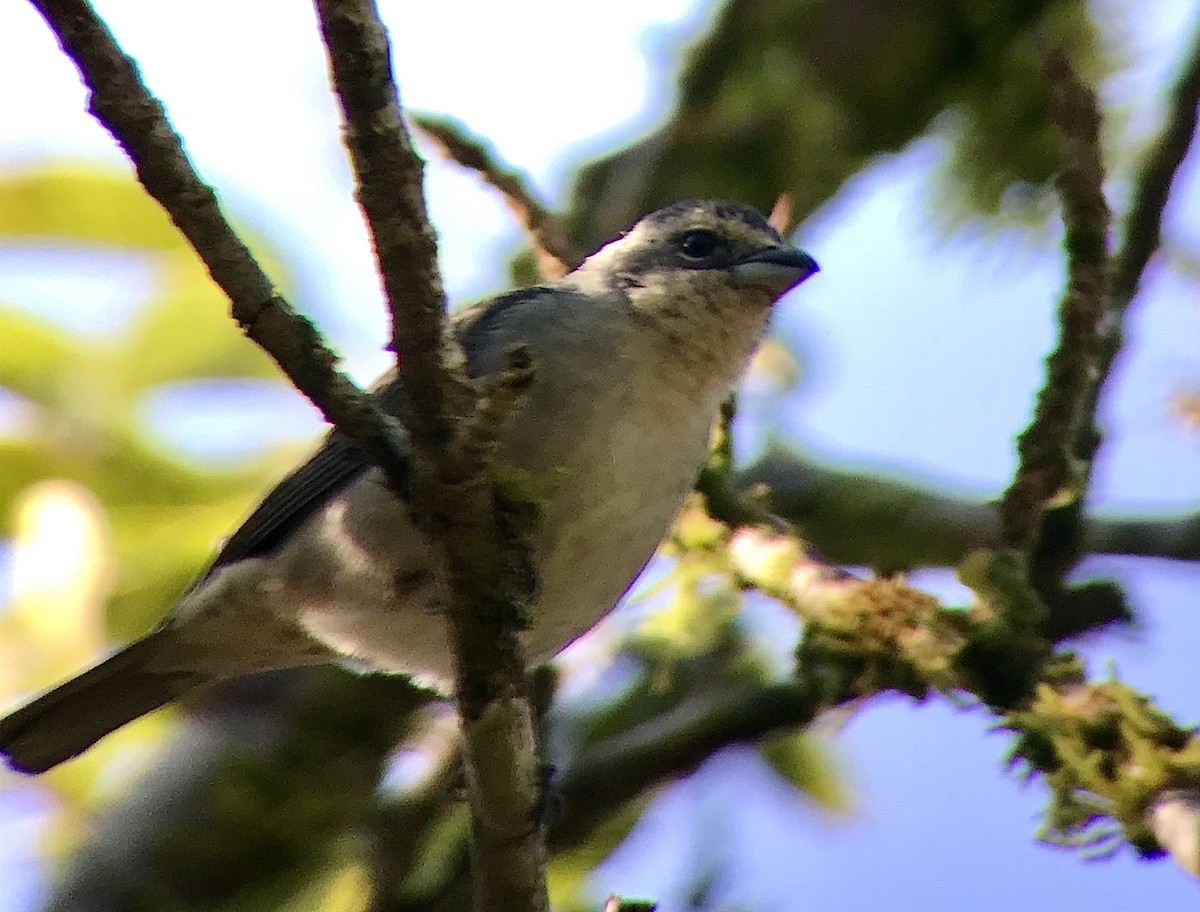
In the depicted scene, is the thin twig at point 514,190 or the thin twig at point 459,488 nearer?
the thin twig at point 459,488

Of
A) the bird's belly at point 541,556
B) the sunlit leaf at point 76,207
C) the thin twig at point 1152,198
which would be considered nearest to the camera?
the bird's belly at point 541,556

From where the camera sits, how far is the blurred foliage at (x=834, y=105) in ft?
18.4

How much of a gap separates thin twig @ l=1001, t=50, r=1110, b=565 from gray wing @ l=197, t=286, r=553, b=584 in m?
1.29

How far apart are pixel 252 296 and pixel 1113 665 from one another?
189 centimetres

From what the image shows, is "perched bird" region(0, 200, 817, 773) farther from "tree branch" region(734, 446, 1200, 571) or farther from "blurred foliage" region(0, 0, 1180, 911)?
"tree branch" region(734, 446, 1200, 571)

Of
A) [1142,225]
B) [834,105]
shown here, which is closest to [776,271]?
[1142,225]

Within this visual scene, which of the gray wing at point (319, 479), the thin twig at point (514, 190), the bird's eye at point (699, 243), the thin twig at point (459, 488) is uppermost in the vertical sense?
the thin twig at point (514, 190)

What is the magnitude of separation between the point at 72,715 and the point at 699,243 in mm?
2244

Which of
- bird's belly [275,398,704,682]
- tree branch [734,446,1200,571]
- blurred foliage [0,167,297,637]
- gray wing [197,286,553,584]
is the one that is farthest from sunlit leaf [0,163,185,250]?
tree branch [734,446,1200,571]

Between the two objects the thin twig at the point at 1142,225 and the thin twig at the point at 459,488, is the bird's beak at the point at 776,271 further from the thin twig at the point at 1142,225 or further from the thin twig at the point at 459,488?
the thin twig at the point at 459,488

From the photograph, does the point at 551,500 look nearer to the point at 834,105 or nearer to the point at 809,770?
the point at 809,770

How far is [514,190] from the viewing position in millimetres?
4297

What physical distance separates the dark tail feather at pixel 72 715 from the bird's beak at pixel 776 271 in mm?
1916

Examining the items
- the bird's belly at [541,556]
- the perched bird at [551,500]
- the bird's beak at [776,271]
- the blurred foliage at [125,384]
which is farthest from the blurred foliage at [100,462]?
the bird's beak at [776,271]
